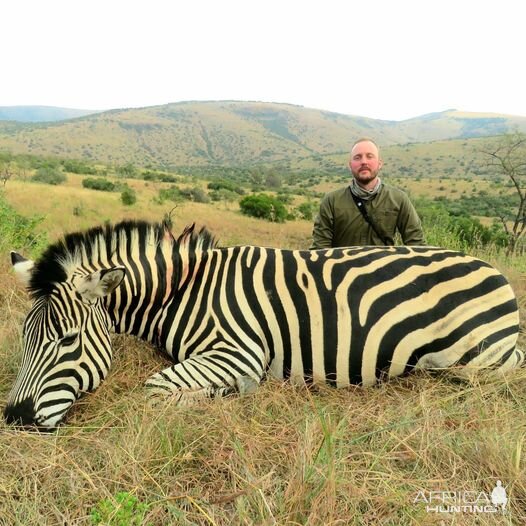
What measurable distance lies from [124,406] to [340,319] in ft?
4.69

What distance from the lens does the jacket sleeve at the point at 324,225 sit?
17.4 feet

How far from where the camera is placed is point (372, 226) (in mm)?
5152

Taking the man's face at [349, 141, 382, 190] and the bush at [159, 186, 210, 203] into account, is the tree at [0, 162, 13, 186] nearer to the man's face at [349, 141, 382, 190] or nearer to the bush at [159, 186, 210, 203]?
the bush at [159, 186, 210, 203]

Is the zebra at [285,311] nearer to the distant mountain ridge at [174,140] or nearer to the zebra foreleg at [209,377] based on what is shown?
the zebra foreleg at [209,377]

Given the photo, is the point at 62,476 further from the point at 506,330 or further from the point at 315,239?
the point at 315,239

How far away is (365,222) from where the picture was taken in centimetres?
521

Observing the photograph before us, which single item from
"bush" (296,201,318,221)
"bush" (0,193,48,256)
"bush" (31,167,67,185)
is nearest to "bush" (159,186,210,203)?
"bush" (31,167,67,185)

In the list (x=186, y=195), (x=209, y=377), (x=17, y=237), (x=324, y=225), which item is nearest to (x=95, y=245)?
(x=209, y=377)

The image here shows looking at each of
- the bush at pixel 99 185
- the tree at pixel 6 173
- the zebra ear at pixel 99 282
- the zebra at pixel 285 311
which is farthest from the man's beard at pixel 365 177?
the bush at pixel 99 185

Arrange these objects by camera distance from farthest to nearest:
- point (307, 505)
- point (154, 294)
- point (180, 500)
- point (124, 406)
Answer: point (154, 294)
point (124, 406)
point (180, 500)
point (307, 505)

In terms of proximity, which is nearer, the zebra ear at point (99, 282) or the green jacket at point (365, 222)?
the zebra ear at point (99, 282)

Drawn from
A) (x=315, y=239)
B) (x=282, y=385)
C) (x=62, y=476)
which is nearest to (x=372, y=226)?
(x=315, y=239)

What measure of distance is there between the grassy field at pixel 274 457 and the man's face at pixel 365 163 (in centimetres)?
260

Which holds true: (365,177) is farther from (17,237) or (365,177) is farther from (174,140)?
(174,140)
